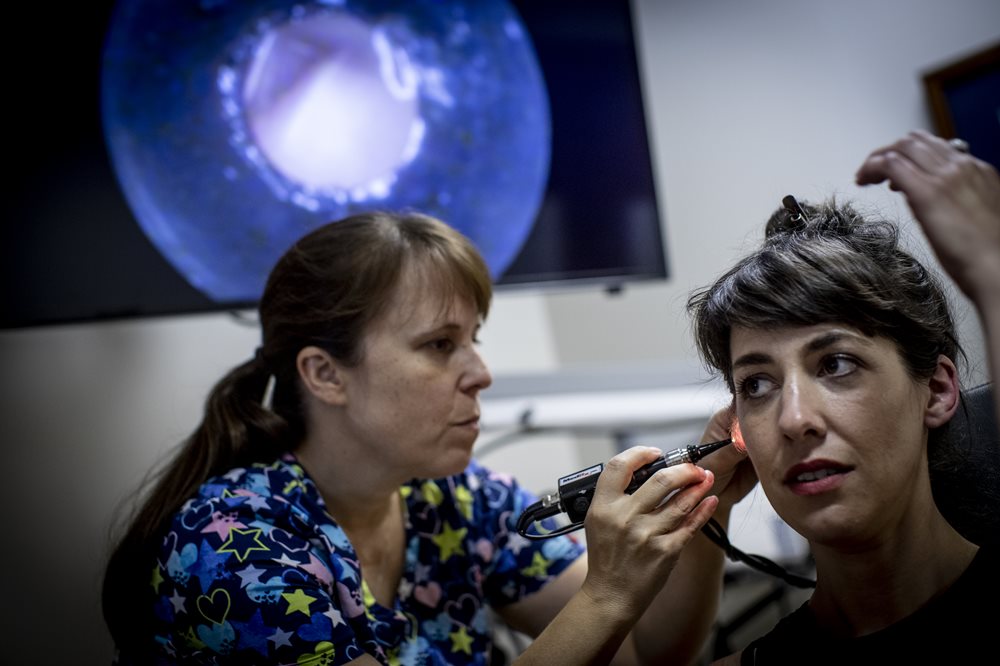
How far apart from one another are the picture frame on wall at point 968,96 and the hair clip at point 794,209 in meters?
1.04

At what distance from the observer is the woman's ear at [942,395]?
2.79 ft

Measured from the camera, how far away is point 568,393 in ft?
6.62

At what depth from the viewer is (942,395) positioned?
0.86 meters

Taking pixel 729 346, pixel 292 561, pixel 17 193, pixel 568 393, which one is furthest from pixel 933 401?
pixel 17 193

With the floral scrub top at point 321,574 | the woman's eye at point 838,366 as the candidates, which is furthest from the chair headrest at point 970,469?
the floral scrub top at point 321,574

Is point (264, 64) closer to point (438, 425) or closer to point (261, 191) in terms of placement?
point (261, 191)

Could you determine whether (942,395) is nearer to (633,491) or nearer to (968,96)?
(633,491)

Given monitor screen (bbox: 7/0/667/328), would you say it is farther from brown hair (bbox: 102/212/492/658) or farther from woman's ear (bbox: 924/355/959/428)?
woman's ear (bbox: 924/355/959/428)

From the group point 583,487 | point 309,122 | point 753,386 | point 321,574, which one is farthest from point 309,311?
point 309,122

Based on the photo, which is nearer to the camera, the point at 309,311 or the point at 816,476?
the point at 816,476

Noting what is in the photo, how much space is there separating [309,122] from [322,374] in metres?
0.78

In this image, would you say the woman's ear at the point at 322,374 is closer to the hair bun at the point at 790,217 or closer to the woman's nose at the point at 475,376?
the woman's nose at the point at 475,376

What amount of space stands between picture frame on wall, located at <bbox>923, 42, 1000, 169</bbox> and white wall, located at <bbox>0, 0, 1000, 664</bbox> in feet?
0.20

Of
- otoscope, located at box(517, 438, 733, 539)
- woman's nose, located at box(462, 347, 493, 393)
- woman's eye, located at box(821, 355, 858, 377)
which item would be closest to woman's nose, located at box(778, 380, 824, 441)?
woman's eye, located at box(821, 355, 858, 377)
